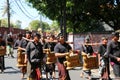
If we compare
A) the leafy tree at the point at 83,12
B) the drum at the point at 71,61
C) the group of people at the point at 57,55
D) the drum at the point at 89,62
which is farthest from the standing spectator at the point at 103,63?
the leafy tree at the point at 83,12

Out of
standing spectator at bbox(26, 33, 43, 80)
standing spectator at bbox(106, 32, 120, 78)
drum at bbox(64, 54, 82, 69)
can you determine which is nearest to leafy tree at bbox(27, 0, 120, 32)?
drum at bbox(64, 54, 82, 69)

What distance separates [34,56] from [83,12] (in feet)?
83.7

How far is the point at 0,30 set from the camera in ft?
176

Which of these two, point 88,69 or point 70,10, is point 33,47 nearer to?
point 88,69

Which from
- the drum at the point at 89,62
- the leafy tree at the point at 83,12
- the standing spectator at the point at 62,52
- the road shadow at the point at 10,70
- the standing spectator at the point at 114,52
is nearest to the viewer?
the standing spectator at the point at 114,52

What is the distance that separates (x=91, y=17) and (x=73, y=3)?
14.4 feet

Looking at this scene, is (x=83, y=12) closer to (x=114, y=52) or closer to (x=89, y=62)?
(x=89, y=62)

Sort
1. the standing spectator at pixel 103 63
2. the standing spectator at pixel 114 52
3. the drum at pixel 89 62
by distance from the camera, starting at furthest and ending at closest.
Answer: 1. the drum at pixel 89 62
2. the standing spectator at pixel 103 63
3. the standing spectator at pixel 114 52

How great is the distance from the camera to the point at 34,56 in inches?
489

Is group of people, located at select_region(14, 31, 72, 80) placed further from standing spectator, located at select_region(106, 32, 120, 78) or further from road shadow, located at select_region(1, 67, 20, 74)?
road shadow, located at select_region(1, 67, 20, 74)

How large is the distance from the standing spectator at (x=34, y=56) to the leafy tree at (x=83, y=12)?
795 inches

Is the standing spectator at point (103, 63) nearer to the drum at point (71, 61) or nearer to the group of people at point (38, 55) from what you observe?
the drum at point (71, 61)

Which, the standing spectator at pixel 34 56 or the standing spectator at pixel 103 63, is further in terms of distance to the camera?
the standing spectator at pixel 103 63

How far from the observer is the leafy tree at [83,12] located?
34781mm
